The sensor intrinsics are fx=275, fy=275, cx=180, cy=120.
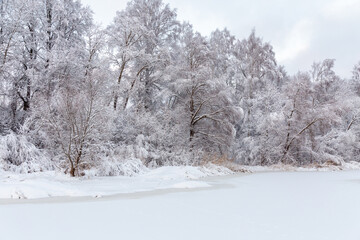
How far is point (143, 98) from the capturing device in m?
18.7

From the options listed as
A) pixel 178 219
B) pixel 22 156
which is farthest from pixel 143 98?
pixel 178 219

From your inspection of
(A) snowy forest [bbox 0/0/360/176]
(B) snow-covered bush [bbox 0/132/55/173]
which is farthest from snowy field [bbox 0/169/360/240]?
(B) snow-covered bush [bbox 0/132/55/173]

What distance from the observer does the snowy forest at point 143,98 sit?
32.3ft

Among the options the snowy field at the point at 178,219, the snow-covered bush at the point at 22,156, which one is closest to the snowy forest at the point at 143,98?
the snow-covered bush at the point at 22,156

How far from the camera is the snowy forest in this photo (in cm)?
986

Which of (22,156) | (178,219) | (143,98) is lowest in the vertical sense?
(178,219)

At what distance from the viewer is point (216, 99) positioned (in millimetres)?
17031

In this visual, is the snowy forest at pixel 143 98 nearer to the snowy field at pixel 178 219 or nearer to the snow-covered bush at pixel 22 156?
the snow-covered bush at pixel 22 156

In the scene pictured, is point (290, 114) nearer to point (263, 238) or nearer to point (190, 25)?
point (190, 25)

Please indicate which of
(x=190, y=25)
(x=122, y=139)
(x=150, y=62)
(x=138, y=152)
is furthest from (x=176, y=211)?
(x=190, y=25)

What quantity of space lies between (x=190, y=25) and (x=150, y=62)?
6.65 m

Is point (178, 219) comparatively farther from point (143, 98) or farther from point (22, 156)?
point (143, 98)

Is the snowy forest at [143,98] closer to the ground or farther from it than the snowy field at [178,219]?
farther from it

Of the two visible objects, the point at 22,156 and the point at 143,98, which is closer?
the point at 22,156
